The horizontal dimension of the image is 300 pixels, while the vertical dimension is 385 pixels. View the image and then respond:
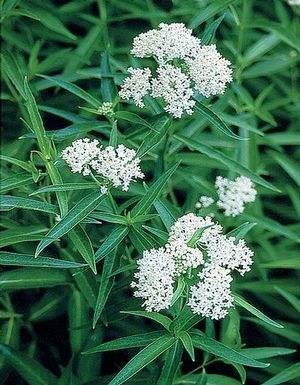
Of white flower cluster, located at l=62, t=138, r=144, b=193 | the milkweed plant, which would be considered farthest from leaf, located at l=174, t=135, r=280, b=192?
white flower cluster, located at l=62, t=138, r=144, b=193

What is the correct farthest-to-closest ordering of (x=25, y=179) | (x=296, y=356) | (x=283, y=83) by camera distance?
(x=283, y=83) → (x=296, y=356) → (x=25, y=179)

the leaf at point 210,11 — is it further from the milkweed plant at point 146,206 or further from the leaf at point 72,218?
the leaf at point 72,218

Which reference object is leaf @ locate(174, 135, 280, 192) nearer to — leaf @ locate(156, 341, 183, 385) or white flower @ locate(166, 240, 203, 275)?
white flower @ locate(166, 240, 203, 275)

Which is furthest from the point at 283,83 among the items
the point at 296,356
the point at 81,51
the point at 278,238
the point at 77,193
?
the point at 77,193

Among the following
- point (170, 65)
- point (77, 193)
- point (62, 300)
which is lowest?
point (62, 300)

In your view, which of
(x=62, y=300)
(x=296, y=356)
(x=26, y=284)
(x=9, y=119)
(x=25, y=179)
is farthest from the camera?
(x=9, y=119)

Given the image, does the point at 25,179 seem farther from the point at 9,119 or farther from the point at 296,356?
the point at 296,356

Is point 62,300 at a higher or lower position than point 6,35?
lower
